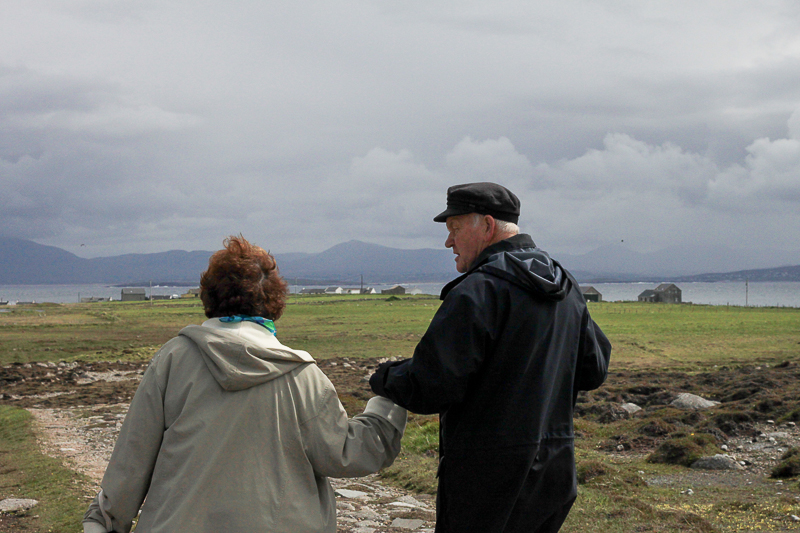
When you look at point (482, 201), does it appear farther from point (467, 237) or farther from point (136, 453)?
point (136, 453)

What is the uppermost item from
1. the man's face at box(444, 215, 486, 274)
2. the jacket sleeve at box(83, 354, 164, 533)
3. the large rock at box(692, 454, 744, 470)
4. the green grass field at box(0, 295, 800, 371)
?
the man's face at box(444, 215, 486, 274)

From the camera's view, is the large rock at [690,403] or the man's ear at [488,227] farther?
the large rock at [690,403]

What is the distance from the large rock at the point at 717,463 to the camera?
988 cm

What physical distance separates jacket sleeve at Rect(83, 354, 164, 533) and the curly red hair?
15.1 inches

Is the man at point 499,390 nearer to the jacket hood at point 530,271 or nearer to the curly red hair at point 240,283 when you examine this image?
the jacket hood at point 530,271

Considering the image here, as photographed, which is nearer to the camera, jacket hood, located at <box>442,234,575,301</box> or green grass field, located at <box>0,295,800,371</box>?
jacket hood, located at <box>442,234,575,301</box>

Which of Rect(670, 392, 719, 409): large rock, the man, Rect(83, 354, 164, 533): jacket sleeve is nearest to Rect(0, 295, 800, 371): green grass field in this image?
Rect(670, 392, 719, 409): large rock

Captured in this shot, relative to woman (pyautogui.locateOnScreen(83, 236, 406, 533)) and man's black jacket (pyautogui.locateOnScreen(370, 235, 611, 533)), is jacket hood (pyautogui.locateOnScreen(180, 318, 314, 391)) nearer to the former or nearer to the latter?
woman (pyautogui.locateOnScreen(83, 236, 406, 533))

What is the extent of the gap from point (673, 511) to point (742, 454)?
4.38 metres

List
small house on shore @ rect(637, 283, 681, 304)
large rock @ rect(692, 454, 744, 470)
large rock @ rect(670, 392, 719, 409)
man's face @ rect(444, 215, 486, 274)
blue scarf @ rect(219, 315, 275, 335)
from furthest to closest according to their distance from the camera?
small house on shore @ rect(637, 283, 681, 304)
large rock @ rect(670, 392, 719, 409)
large rock @ rect(692, 454, 744, 470)
man's face @ rect(444, 215, 486, 274)
blue scarf @ rect(219, 315, 275, 335)

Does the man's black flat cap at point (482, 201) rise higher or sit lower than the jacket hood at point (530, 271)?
higher

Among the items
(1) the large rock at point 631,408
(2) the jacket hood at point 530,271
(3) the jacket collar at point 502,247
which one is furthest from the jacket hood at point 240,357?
(1) the large rock at point 631,408

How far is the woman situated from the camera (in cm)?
297

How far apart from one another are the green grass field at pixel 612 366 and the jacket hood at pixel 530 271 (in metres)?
4.31
